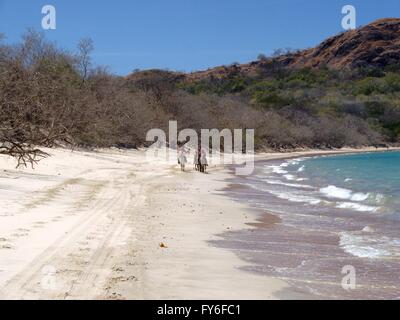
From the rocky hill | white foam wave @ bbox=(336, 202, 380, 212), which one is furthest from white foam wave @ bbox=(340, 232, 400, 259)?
the rocky hill

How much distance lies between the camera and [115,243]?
917 cm

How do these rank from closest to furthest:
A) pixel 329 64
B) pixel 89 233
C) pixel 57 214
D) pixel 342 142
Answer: pixel 89 233 < pixel 57 214 < pixel 342 142 < pixel 329 64

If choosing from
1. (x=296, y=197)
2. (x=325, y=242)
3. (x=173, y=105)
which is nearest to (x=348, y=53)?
(x=173, y=105)

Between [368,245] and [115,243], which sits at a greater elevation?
[115,243]

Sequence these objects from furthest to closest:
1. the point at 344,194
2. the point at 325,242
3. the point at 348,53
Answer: the point at 348,53
the point at 344,194
the point at 325,242

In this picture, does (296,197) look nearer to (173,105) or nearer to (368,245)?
(368,245)

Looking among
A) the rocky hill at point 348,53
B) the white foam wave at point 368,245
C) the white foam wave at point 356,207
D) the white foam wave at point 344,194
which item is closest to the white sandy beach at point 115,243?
the white foam wave at point 368,245

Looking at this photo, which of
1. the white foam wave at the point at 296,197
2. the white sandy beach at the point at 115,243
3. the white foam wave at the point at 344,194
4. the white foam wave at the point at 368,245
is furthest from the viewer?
the white foam wave at the point at 344,194

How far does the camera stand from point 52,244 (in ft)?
28.4

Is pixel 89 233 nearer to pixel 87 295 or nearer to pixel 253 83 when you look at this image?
pixel 87 295

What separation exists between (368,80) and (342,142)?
4152 centimetres

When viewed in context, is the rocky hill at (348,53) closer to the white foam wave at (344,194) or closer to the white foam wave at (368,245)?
the white foam wave at (344,194)

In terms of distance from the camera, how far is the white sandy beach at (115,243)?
6.46 m
